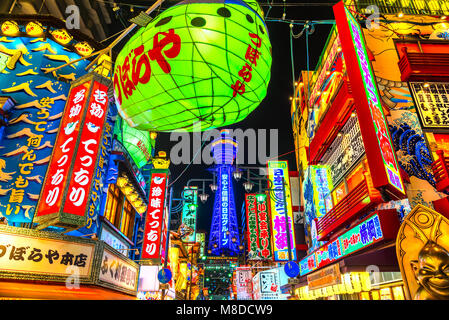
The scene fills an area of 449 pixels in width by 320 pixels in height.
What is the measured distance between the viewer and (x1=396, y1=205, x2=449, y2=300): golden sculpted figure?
5719 millimetres

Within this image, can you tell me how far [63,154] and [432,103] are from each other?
1243 cm

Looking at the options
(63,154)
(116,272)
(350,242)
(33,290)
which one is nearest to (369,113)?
(350,242)

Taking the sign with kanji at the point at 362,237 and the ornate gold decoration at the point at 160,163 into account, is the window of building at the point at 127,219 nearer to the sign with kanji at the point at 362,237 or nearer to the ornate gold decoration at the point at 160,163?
the ornate gold decoration at the point at 160,163

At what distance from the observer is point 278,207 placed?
59.9 ft

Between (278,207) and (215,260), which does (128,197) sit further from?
(215,260)

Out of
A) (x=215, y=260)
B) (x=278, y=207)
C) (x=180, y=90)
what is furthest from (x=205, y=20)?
(x=215, y=260)

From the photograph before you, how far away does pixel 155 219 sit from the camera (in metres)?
14.1

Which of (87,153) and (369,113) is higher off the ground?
(369,113)

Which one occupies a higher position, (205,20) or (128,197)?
(128,197)

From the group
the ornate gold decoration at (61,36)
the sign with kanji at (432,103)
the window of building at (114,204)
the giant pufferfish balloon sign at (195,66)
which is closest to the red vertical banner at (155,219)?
the window of building at (114,204)

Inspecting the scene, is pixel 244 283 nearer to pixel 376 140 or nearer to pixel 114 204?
pixel 114 204

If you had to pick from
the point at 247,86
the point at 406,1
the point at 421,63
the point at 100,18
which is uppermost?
the point at 100,18

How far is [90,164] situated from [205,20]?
5698mm

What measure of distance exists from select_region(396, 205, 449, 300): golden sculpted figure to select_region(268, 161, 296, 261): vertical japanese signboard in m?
10.9
